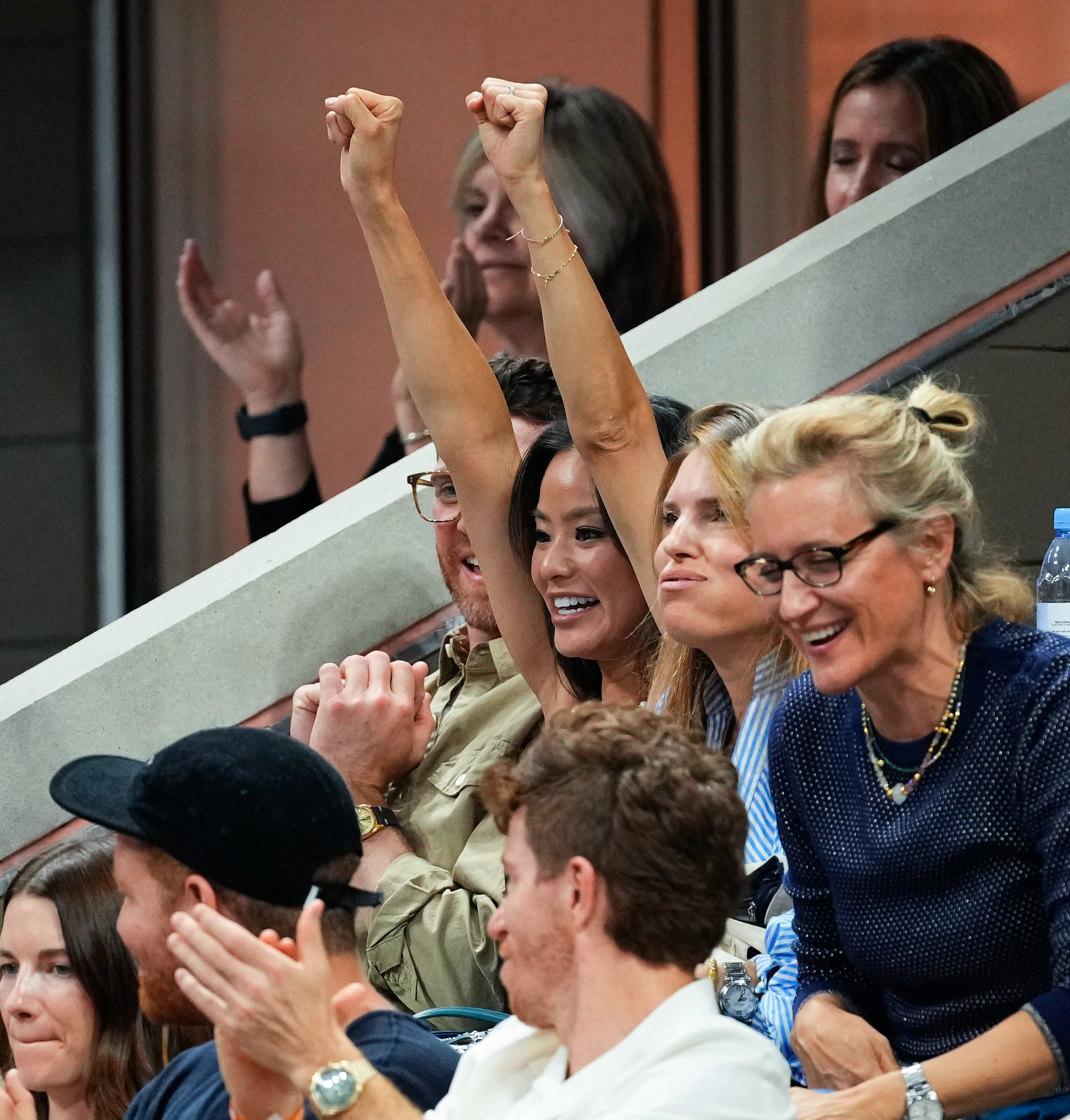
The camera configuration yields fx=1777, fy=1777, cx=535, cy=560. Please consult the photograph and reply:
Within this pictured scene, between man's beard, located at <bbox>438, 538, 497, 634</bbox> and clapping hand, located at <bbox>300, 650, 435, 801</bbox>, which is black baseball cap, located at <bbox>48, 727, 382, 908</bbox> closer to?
clapping hand, located at <bbox>300, 650, 435, 801</bbox>

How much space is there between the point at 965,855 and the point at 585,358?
0.99 metres

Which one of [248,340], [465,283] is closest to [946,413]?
[465,283]

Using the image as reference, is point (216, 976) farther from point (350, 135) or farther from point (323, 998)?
point (350, 135)

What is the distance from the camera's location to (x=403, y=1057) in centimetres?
167

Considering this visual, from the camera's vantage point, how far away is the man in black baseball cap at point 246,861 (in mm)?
1688

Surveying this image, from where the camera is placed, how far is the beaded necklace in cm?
183

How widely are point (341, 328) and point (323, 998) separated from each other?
146 inches

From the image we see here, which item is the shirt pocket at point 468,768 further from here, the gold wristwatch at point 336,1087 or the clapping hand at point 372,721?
the gold wristwatch at point 336,1087

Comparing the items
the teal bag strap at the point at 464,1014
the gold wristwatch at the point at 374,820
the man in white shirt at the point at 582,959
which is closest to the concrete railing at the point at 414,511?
the gold wristwatch at the point at 374,820

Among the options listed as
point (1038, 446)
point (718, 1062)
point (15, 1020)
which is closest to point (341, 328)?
point (1038, 446)

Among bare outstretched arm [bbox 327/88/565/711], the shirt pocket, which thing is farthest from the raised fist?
the shirt pocket

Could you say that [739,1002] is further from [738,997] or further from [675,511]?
[675,511]

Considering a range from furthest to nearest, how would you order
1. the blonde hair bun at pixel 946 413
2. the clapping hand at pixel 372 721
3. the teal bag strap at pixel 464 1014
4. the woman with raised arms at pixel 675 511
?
the clapping hand at pixel 372 721
the woman with raised arms at pixel 675 511
the teal bag strap at pixel 464 1014
the blonde hair bun at pixel 946 413

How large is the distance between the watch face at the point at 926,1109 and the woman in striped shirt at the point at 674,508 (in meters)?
0.33
